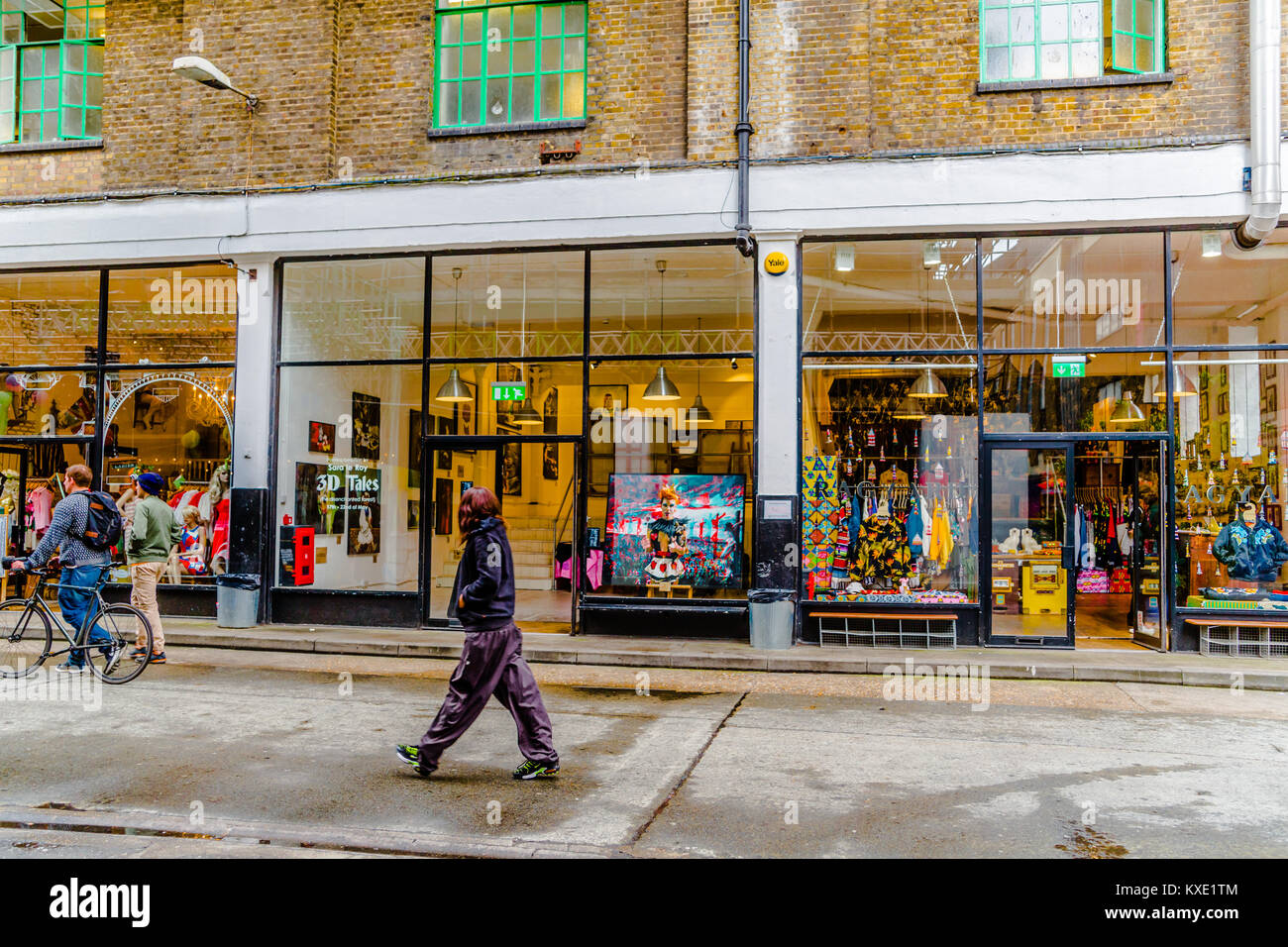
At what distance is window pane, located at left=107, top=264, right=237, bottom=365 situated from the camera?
43.7ft

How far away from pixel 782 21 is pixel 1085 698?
813 cm

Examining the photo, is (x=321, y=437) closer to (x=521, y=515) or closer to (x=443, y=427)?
(x=443, y=427)

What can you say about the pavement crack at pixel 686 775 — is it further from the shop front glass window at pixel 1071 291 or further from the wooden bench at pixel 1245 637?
the shop front glass window at pixel 1071 291

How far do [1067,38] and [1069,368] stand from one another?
3803 mm

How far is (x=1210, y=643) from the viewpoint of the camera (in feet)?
35.7

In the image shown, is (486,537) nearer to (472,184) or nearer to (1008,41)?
(472,184)

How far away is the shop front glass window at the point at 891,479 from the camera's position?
457 inches

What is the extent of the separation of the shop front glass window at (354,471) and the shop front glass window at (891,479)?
506cm

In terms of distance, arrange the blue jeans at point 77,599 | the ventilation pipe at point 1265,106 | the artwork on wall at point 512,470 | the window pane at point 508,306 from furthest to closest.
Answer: the artwork on wall at point 512,470 < the window pane at point 508,306 < the ventilation pipe at point 1265,106 < the blue jeans at point 77,599

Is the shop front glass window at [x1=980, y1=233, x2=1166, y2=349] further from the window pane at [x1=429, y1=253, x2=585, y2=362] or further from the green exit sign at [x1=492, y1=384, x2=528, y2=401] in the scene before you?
the green exit sign at [x1=492, y1=384, x2=528, y2=401]

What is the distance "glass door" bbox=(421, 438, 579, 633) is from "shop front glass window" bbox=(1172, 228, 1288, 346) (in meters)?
7.26

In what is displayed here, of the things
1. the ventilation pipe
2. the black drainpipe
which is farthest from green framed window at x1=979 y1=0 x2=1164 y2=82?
the black drainpipe

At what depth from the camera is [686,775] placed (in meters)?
6.32

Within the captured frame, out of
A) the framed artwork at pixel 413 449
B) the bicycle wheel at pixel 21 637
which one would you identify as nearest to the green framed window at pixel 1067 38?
the framed artwork at pixel 413 449
